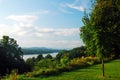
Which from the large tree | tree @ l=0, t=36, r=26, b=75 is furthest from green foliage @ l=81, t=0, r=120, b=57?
tree @ l=0, t=36, r=26, b=75

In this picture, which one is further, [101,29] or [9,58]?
[9,58]

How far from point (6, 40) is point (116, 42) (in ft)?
151

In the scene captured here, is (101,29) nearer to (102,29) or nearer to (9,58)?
(102,29)

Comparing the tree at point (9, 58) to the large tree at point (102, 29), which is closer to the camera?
the large tree at point (102, 29)

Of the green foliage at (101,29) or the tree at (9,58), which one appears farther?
the tree at (9,58)

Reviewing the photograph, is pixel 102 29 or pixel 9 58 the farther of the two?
pixel 9 58

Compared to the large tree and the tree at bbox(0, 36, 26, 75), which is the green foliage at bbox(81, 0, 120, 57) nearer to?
the large tree

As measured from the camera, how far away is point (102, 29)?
19188 millimetres

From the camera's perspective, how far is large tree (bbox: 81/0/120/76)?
18.9 metres

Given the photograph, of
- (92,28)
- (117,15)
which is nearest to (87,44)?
(92,28)

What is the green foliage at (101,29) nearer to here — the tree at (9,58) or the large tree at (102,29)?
the large tree at (102,29)

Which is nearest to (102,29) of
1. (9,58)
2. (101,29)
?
(101,29)

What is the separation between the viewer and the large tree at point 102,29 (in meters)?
18.9

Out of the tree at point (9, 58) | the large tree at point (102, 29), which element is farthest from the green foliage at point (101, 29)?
the tree at point (9, 58)
